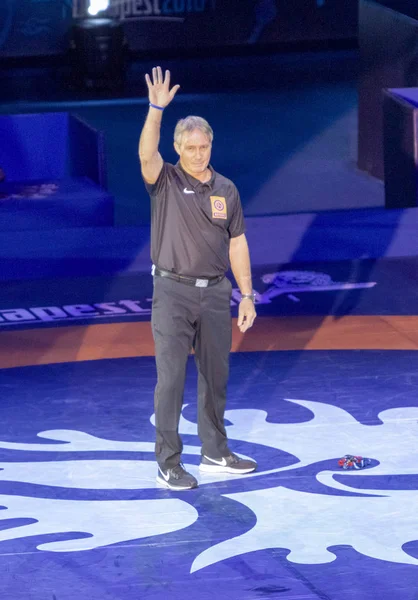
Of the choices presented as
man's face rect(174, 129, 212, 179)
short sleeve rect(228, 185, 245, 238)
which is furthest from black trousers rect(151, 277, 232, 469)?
man's face rect(174, 129, 212, 179)

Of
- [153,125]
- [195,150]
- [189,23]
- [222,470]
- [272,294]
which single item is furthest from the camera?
[189,23]

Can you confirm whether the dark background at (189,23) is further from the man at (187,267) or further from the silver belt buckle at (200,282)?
the silver belt buckle at (200,282)

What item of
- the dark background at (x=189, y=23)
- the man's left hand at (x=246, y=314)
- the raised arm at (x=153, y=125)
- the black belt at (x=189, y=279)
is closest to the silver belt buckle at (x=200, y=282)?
the black belt at (x=189, y=279)

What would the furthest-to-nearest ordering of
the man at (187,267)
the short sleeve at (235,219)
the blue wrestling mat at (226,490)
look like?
the short sleeve at (235,219)
the man at (187,267)
the blue wrestling mat at (226,490)

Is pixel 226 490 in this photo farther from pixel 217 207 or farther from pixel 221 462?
pixel 217 207

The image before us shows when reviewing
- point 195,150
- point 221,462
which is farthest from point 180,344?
point 195,150

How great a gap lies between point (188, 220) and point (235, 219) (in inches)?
9.7

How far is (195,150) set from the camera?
4988 mm

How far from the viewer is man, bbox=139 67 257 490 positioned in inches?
198

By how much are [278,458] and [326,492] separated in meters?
0.49

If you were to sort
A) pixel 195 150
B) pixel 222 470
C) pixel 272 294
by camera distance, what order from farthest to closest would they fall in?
pixel 272 294
pixel 222 470
pixel 195 150

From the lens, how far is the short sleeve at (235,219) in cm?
516

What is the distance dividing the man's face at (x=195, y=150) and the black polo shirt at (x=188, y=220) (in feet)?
0.26

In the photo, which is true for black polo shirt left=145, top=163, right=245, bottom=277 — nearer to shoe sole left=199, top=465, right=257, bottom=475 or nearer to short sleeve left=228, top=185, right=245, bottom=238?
short sleeve left=228, top=185, right=245, bottom=238
